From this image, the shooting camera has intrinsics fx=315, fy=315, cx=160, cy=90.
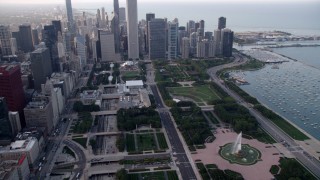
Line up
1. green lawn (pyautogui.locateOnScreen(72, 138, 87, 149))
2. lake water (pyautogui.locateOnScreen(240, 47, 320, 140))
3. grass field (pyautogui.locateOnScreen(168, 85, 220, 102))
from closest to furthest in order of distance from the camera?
1. green lawn (pyautogui.locateOnScreen(72, 138, 87, 149))
2. lake water (pyautogui.locateOnScreen(240, 47, 320, 140))
3. grass field (pyautogui.locateOnScreen(168, 85, 220, 102))

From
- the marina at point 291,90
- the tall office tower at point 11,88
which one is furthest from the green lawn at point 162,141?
the marina at point 291,90

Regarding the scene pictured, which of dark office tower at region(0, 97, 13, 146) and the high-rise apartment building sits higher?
the high-rise apartment building

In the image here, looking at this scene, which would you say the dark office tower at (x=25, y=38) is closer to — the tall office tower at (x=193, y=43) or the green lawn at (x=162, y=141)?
the tall office tower at (x=193, y=43)

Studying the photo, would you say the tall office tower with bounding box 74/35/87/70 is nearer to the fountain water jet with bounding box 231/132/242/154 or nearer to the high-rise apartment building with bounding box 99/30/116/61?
the high-rise apartment building with bounding box 99/30/116/61

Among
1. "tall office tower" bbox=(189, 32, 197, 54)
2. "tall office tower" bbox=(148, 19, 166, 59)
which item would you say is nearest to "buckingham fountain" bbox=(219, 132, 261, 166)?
"tall office tower" bbox=(148, 19, 166, 59)

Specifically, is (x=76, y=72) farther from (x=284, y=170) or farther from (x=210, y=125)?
(x=284, y=170)

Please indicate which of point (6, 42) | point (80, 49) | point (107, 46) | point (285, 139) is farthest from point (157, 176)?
point (6, 42)

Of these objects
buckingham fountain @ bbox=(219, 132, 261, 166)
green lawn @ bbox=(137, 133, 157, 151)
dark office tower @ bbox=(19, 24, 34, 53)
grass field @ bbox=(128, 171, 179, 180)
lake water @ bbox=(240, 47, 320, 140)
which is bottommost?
grass field @ bbox=(128, 171, 179, 180)

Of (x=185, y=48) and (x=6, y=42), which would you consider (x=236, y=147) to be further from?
(x=6, y=42)
